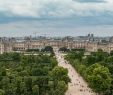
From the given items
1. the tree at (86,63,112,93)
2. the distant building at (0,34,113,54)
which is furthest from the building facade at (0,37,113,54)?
the tree at (86,63,112,93)

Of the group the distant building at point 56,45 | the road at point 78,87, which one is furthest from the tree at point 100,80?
the distant building at point 56,45

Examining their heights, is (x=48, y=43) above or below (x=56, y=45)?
above

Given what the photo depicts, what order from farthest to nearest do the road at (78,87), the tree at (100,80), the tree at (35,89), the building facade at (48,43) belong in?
the building facade at (48,43), the tree at (100,80), the road at (78,87), the tree at (35,89)

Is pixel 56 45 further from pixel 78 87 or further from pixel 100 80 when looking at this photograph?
pixel 100 80

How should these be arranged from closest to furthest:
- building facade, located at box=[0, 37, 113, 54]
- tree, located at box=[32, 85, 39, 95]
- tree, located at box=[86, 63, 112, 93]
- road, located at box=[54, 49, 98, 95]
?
tree, located at box=[32, 85, 39, 95] → road, located at box=[54, 49, 98, 95] → tree, located at box=[86, 63, 112, 93] → building facade, located at box=[0, 37, 113, 54]

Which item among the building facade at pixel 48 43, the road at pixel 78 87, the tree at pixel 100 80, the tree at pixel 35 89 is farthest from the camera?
the building facade at pixel 48 43

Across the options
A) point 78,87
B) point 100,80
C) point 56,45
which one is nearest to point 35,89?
point 100,80

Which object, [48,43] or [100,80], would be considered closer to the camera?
[100,80]

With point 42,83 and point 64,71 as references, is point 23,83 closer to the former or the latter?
point 42,83

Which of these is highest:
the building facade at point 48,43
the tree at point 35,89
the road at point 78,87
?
the tree at point 35,89

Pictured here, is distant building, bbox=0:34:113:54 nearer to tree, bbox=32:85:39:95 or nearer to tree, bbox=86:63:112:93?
tree, bbox=86:63:112:93

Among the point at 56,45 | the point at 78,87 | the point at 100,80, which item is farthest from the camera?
the point at 56,45

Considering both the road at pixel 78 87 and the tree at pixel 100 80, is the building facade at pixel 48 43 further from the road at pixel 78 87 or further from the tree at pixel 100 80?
the tree at pixel 100 80

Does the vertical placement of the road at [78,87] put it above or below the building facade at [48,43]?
above
